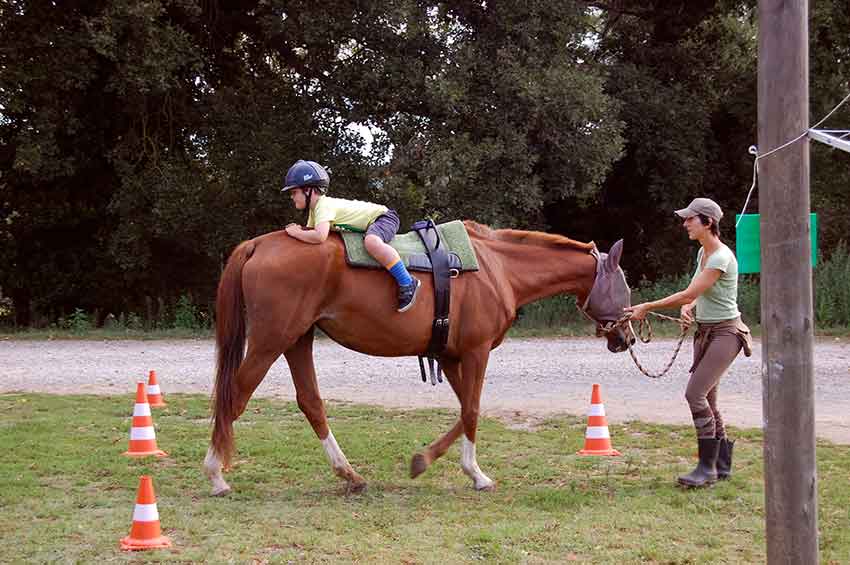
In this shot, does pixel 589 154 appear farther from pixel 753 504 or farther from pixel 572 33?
pixel 753 504

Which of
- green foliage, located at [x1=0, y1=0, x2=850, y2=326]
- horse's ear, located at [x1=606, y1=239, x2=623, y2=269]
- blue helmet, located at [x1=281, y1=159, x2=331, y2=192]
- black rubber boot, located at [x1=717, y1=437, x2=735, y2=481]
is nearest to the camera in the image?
blue helmet, located at [x1=281, y1=159, x2=331, y2=192]

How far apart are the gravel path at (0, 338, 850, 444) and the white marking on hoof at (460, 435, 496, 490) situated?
2.56 meters

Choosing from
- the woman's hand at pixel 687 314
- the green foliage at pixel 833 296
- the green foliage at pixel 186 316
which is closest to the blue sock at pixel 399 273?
the woman's hand at pixel 687 314

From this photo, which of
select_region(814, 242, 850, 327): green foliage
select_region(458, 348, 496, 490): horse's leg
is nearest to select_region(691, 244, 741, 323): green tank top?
select_region(458, 348, 496, 490): horse's leg

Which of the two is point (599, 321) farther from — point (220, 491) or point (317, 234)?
point (220, 491)

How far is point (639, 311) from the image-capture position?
7039 millimetres

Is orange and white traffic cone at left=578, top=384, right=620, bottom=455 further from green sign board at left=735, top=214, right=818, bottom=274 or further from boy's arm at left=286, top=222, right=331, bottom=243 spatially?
green sign board at left=735, top=214, right=818, bottom=274

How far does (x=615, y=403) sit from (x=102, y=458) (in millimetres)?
5388

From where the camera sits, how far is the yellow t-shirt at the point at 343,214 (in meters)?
6.87

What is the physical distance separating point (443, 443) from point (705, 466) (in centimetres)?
189

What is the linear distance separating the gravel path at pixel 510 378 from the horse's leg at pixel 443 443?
228cm

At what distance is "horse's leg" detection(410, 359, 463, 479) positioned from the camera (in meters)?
7.16

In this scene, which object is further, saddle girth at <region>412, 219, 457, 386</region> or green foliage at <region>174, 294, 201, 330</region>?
green foliage at <region>174, 294, 201, 330</region>

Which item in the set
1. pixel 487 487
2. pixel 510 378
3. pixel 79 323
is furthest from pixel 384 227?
pixel 79 323
